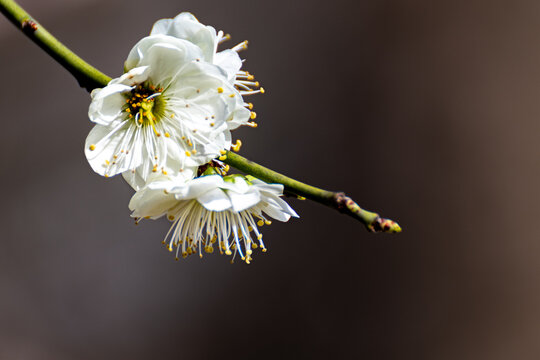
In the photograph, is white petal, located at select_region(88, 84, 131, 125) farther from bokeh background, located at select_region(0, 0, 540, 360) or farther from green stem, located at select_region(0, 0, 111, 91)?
bokeh background, located at select_region(0, 0, 540, 360)

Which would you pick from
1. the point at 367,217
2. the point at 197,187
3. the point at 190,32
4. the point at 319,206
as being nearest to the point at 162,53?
the point at 190,32

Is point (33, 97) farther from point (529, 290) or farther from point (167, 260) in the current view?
A: point (529, 290)

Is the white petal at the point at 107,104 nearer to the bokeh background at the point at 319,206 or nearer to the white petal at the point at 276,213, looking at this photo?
the white petal at the point at 276,213

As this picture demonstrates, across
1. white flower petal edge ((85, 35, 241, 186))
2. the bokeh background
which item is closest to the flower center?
white flower petal edge ((85, 35, 241, 186))

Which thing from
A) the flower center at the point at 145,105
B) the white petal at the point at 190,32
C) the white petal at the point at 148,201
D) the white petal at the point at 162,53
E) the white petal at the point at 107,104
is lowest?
the white petal at the point at 148,201

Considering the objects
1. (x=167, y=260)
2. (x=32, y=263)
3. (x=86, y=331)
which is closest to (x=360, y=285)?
(x=167, y=260)

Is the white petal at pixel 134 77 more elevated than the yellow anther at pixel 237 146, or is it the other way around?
the white petal at pixel 134 77

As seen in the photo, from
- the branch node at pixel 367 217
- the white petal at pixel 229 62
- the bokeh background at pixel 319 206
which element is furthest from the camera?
the bokeh background at pixel 319 206

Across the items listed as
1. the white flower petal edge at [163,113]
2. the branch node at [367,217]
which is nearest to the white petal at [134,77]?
the white flower petal edge at [163,113]
